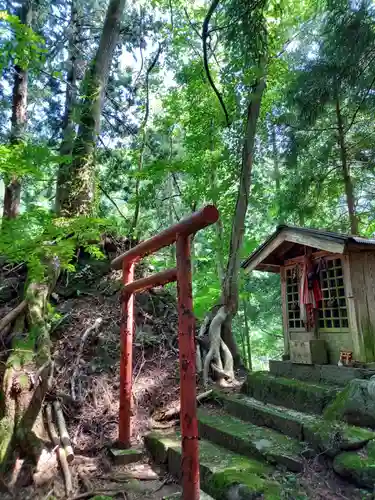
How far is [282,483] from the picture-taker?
3.75m

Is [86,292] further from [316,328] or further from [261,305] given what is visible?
[261,305]

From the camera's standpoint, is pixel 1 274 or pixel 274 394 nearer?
pixel 274 394

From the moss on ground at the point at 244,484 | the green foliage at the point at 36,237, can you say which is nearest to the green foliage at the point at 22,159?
the green foliage at the point at 36,237

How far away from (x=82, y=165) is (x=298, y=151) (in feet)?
19.6

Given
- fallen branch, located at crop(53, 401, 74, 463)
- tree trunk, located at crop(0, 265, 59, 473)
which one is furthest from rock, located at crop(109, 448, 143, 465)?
tree trunk, located at crop(0, 265, 59, 473)

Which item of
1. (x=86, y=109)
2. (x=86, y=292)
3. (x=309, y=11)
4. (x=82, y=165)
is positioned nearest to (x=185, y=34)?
(x=309, y=11)

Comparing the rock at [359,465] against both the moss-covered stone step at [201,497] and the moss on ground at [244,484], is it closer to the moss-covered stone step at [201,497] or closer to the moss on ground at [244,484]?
the moss on ground at [244,484]

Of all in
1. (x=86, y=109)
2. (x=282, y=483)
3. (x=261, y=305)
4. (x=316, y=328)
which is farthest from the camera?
(x=261, y=305)

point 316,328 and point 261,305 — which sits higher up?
point 261,305

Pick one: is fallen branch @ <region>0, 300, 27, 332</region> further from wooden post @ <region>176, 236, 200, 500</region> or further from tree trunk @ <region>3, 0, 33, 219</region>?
wooden post @ <region>176, 236, 200, 500</region>

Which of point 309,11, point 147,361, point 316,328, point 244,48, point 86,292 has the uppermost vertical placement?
point 309,11

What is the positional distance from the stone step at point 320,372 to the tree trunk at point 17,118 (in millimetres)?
6334

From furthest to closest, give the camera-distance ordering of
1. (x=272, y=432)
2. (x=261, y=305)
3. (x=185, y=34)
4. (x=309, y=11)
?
(x=261, y=305) → (x=185, y=34) → (x=309, y=11) → (x=272, y=432)

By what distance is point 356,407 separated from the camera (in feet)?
15.0
